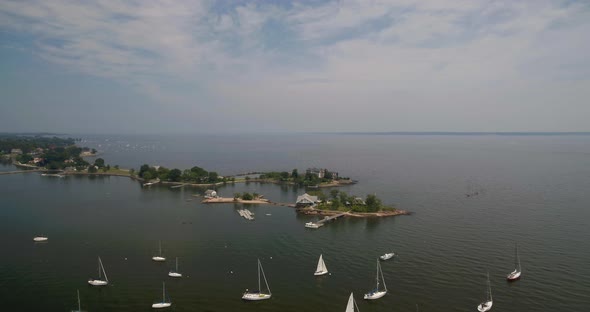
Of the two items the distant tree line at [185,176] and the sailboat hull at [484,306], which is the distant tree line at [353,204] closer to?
the sailboat hull at [484,306]

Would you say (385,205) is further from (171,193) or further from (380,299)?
(171,193)

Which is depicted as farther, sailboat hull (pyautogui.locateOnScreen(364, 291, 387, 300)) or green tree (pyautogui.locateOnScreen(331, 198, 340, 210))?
green tree (pyautogui.locateOnScreen(331, 198, 340, 210))

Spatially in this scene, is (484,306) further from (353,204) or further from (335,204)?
(335,204)

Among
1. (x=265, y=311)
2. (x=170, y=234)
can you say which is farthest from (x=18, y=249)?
(x=265, y=311)

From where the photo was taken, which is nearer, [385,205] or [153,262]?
[153,262]

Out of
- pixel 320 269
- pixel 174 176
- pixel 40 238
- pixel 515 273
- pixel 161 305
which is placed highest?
pixel 174 176

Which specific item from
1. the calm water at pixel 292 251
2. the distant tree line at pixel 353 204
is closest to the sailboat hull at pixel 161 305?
the calm water at pixel 292 251

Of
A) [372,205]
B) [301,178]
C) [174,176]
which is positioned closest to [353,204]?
[372,205]

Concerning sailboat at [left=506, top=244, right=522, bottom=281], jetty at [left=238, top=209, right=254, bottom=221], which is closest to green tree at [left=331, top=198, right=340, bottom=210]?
jetty at [left=238, top=209, right=254, bottom=221]

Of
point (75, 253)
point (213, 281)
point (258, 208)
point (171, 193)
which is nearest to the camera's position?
point (213, 281)

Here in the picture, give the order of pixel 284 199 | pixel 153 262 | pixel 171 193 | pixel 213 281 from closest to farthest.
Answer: pixel 213 281 < pixel 153 262 < pixel 284 199 < pixel 171 193

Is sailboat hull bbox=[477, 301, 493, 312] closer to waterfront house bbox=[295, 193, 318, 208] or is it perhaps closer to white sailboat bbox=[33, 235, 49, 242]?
waterfront house bbox=[295, 193, 318, 208]
